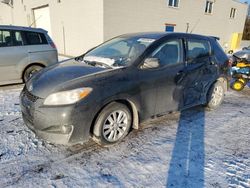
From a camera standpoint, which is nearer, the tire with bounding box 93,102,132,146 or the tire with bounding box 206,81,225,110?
the tire with bounding box 93,102,132,146

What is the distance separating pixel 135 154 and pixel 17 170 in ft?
4.84

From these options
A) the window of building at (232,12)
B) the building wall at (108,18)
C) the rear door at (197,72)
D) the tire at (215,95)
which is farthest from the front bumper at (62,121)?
the window of building at (232,12)

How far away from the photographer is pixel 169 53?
3.58 metres

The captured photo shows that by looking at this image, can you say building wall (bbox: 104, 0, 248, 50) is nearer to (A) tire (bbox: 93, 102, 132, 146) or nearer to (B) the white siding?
(B) the white siding

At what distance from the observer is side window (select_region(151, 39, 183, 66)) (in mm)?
3424

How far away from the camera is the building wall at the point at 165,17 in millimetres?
11156

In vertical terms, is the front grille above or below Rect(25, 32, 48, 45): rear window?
below

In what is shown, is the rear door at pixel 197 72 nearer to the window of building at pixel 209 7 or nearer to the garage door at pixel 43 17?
the garage door at pixel 43 17

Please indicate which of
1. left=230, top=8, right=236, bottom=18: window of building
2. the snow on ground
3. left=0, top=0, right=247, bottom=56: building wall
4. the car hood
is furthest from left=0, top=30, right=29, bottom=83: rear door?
left=230, top=8, right=236, bottom=18: window of building

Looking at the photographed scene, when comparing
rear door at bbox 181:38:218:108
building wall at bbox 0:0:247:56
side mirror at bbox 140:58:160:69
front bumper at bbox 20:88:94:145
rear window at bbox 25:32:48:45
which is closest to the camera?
front bumper at bbox 20:88:94:145

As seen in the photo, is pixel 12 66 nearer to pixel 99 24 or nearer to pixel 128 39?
pixel 128 39

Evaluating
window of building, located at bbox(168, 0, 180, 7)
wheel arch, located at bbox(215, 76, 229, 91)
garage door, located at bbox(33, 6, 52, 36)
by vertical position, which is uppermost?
window of building, located at bbox(168, 0, 180, 7)

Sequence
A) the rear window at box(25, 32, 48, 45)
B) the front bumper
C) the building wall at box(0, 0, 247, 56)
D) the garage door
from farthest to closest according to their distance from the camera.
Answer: the garage door < the building wall at box(0, 0, 247, 56) < the rear window at box(25, 32, 48, 45) < the front bumper

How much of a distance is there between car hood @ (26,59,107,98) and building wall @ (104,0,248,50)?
808cm
